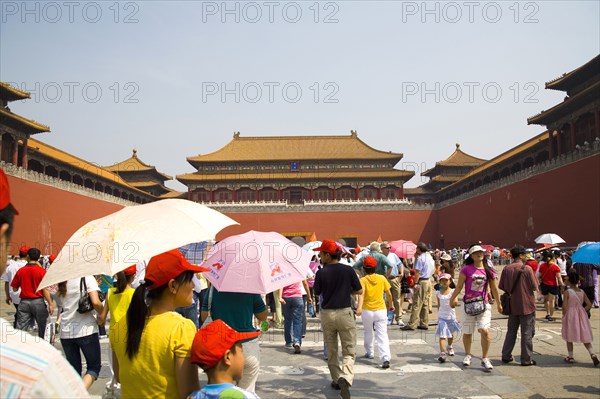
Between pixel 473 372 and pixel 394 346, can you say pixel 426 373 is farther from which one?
pixel 394 346

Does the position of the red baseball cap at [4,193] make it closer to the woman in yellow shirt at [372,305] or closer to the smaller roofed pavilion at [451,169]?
the woman in yellow shirt at [372,305]

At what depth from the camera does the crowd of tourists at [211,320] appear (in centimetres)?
112

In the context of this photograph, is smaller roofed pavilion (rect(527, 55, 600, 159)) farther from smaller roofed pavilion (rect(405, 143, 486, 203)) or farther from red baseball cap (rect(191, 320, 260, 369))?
red baseball cap (rect(191, 320, 260, 369))

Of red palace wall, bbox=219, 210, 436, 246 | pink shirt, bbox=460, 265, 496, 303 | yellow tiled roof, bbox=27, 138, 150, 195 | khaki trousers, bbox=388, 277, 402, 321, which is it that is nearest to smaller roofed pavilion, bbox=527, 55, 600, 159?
red palace wall, bbox=219, 210, 436, 246

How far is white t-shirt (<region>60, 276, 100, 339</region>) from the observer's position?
144 inches

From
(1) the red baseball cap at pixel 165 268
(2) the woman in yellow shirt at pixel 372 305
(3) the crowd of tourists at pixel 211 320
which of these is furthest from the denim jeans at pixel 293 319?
(1) the red baseball cap at pixel 165 268

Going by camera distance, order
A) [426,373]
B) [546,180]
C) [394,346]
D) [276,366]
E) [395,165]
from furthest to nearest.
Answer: [395,165]
[546,180]
[394,346]
[276,366]
[426,373]

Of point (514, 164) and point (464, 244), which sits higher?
point (514, 164)

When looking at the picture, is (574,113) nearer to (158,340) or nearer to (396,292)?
(396,292)

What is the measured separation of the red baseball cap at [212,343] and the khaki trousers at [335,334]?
8.88ft

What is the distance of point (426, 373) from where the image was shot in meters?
4.93

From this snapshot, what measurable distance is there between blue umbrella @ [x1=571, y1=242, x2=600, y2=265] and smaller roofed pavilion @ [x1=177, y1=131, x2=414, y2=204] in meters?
29.2

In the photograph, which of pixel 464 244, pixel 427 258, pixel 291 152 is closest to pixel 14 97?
pixel 291 152

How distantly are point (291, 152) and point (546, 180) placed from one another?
65.5 feet
